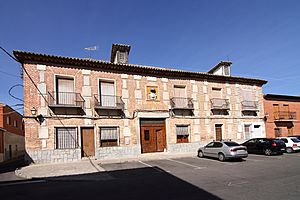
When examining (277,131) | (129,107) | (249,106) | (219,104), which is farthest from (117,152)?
(277,131)

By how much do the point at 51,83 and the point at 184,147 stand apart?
10.8 meters

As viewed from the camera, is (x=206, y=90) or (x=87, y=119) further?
(x=206, y=90)

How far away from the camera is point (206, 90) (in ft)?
64.3

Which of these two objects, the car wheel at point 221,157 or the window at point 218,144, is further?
the window at point 218,144

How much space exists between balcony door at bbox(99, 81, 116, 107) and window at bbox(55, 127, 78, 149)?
106 inches

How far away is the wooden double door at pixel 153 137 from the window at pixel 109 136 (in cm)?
209

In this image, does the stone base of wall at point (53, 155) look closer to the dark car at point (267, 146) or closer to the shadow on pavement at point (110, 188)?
the shadow on pavement at point (110, 188)

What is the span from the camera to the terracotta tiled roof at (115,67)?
13914mm

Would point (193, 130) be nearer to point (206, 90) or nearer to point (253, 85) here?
point (206, 90)

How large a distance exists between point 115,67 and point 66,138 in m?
5.87

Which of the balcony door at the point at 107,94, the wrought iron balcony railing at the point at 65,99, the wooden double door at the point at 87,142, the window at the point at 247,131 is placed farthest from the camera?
the window at the point at 247,131

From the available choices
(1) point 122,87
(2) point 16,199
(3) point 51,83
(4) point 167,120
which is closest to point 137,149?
(4) point 167,120

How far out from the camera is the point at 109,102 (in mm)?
15898

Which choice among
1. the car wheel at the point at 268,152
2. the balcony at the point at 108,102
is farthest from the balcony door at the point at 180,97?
the car wheel at the point at 268,152
